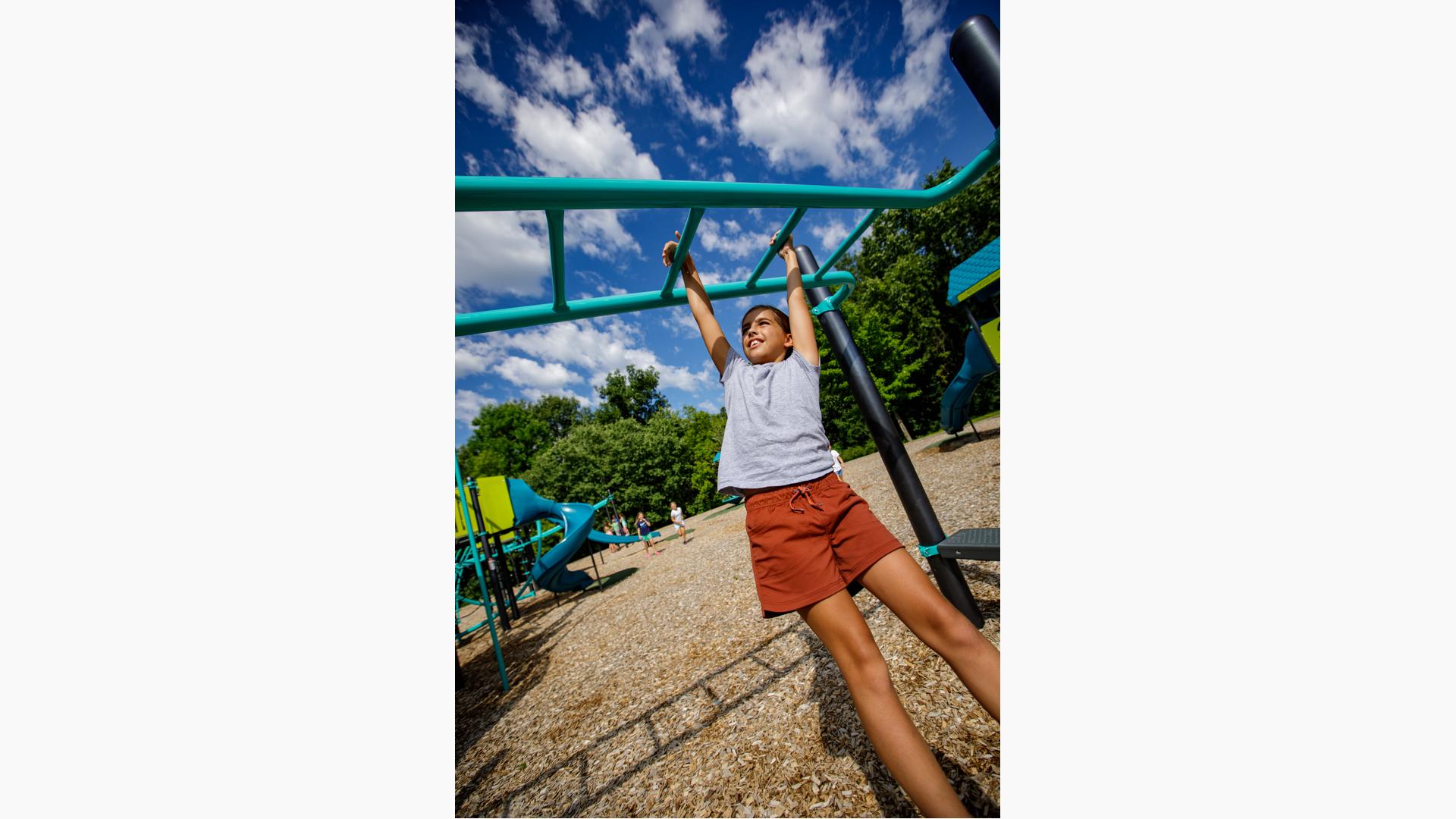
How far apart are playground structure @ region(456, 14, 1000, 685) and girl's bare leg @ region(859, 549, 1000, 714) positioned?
1.91ft

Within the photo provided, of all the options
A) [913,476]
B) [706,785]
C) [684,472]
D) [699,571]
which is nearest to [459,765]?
[706,785]

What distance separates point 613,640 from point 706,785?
3039 mm

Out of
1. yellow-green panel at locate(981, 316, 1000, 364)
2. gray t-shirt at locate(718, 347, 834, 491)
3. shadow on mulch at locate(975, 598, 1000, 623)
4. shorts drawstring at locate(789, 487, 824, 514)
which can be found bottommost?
shadow on mulch at locate(975, 598, 1000, 623)

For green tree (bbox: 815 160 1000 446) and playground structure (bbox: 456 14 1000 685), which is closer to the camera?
playground structure (bbox: 456 14 1000 685)

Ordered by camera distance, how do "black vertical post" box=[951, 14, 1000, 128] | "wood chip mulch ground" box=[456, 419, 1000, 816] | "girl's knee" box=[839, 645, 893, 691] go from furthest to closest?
"wood chip mulch ground" box=[456, 419, 1000, 816] < "black vertical post" box=[951, 14, 1000, 128] < "girl's knee" box=[839, 645, 893, 691]

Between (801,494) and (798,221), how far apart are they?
43.7 inches

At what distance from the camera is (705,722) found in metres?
2.64

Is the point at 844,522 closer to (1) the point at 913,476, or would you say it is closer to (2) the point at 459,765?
(1) the point at 913,476

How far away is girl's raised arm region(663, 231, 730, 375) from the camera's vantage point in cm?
179

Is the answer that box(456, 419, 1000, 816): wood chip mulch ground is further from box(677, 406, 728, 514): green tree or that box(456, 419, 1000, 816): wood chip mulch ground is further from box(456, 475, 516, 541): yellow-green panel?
box(677, 406, 728, 514): green tree

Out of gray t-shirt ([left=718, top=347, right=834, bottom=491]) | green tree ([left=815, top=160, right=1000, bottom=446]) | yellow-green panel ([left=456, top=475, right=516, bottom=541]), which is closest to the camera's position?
gray t-shirt ([left=718, top=347, right=834, bottom=491])

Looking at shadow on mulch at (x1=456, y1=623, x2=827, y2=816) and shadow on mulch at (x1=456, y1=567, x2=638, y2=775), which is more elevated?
shadow on mulch at (x1=456, y1=567, x2=638, y2=775)

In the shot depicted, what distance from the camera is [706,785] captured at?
2133 millimetres

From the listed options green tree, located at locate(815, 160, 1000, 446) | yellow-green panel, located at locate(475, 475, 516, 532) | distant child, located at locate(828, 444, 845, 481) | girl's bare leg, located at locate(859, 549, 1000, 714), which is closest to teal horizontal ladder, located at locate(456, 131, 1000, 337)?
distant child, located at locate(828, 444, 845, 481)
